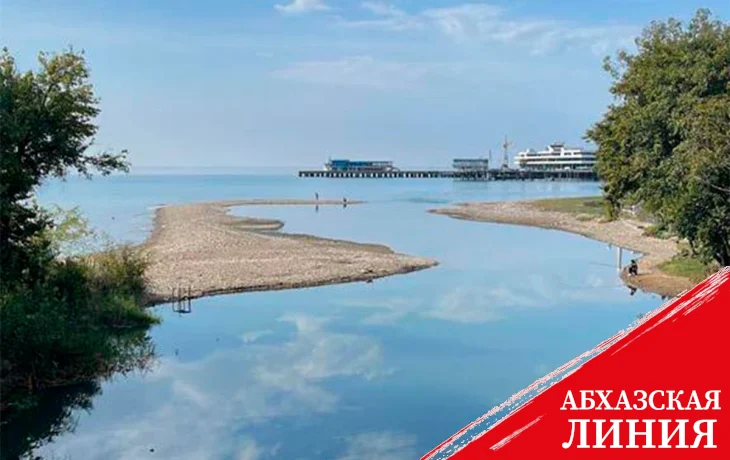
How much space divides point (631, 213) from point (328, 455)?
208ft

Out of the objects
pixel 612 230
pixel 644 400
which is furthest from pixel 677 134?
pixel 612 230

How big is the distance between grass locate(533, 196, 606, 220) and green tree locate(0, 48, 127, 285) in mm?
62606

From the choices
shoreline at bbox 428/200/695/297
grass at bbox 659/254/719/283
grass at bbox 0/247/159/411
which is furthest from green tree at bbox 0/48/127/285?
grass at bbox 659/254/719/283

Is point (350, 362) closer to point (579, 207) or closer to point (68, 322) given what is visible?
point (68, 322)

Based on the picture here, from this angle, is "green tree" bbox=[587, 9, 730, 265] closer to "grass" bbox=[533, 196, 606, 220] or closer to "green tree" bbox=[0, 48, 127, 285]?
"green tree" bbox=[0, 48, 127, 285]

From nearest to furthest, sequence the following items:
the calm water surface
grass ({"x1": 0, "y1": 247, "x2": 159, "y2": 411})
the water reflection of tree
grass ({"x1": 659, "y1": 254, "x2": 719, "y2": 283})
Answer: the water reflection of tree → the calm water surface → grass ({"x1": 0, "y1": 247, "x2": 159, "y2": 411}) → grass ({"x1": 659, "y1": 254, "x2": 719, "y2": 283})

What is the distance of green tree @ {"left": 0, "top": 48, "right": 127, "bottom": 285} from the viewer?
18.9 m

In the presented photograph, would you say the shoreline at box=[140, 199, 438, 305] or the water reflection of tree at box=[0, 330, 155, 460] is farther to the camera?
the shoreline at box=[140, 199, 438, 305]

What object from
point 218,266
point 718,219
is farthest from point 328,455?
point 218,266

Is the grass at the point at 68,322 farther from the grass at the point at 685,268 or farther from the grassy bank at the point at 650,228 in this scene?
the grass at the point at 685,268

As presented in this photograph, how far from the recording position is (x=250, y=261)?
149ft

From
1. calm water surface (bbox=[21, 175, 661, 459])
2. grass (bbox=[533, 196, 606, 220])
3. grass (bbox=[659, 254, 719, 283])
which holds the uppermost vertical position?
grass (bbox=[533, 196, 606, 220])

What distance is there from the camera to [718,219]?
2391 centimetres

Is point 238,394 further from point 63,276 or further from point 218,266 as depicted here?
point 218,266
